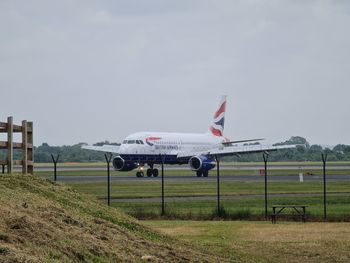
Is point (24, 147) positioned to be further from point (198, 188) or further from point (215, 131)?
point (215, 131)

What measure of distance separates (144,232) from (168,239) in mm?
537

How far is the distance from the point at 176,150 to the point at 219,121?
11.8 m

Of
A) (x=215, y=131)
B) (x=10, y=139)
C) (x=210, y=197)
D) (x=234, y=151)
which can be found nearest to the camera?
(x=10, y=139)

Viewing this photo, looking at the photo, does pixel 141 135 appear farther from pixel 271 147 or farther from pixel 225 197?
pixel 225 197

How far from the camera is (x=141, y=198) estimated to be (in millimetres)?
38469

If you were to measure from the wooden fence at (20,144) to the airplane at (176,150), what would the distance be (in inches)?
1603

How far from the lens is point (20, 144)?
22.4m

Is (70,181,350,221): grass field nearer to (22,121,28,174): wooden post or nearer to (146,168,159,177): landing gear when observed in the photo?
(22,121,28,174): wooden post

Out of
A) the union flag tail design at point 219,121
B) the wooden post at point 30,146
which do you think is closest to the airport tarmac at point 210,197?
the wooden post at point 30,146

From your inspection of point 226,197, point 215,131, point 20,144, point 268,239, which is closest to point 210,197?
point 226,197

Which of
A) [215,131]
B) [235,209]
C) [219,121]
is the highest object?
[219,121]

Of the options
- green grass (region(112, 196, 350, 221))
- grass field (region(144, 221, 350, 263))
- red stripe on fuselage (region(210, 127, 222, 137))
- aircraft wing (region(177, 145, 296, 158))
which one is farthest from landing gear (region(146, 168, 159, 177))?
grass field (region(144, 221, 350, 263))

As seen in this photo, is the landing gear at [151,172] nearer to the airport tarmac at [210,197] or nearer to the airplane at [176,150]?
the airplane at [176,150]

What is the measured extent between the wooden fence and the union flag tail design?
194ft
